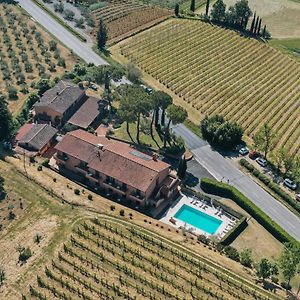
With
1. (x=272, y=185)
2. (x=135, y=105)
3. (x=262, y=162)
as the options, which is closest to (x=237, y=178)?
(x=272, y=185)

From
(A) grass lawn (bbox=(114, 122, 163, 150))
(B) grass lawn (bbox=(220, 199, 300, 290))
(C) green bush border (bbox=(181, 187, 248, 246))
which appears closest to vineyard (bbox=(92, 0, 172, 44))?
(A) grass lawn (bbox=(114, 122, 163, 150))

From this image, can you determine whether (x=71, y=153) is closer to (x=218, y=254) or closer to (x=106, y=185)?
(x=106, y=185)

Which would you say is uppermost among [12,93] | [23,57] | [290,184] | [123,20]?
[123,20]

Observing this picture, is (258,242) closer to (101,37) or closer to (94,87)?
(94,87)

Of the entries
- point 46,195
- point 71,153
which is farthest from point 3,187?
point 71,153

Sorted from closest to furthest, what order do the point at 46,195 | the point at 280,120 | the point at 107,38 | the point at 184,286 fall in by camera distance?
1. the point at 184,286
2. the point at 46,195
3. the point at 280,120
4. the point at 107,38

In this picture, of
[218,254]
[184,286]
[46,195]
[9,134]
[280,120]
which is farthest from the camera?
[280,120]

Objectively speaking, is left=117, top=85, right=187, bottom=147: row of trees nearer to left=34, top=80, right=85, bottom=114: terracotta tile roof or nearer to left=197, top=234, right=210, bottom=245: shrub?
left=34, top=80, right=85, bottom=114: terracotta tile roof
